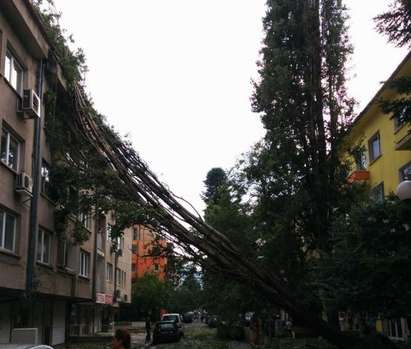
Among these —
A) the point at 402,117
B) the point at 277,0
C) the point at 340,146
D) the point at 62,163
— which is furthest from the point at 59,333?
the point at 402,117

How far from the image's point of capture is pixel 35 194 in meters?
18.6

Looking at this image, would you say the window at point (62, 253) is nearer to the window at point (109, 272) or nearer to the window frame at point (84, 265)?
the window frame at point (84, 265)

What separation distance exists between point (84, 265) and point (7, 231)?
12.2 metres

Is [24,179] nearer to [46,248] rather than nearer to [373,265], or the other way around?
[46,248]

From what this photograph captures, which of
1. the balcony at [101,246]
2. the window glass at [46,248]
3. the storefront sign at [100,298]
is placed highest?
the balcony at [101,246]

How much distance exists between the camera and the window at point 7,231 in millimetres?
16688

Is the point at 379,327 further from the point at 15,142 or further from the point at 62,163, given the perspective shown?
the point at 15,142

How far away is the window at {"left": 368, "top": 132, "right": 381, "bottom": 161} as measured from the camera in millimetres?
27273

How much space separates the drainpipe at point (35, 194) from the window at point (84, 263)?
1004 cm

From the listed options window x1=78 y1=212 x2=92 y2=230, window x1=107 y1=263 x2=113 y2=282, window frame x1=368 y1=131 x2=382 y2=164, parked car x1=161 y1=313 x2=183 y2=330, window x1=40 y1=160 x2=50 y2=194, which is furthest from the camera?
window x1=107 y1=263 x2=113 y2=282

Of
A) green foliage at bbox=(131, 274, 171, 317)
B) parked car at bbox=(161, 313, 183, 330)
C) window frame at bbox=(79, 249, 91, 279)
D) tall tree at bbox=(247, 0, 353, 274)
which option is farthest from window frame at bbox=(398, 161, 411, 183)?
green foliage at bbox=(131, 274, 171, 317)

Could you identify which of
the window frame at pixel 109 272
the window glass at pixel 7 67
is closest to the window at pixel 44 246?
the window glass at pixel 7 67

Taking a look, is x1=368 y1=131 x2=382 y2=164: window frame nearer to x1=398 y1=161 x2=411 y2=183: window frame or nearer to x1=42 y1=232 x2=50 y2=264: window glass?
x1=398 y1=161 x2=411 y2=183: window frame

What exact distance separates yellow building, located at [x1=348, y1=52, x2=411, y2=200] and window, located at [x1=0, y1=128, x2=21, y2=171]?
38.3 feet
